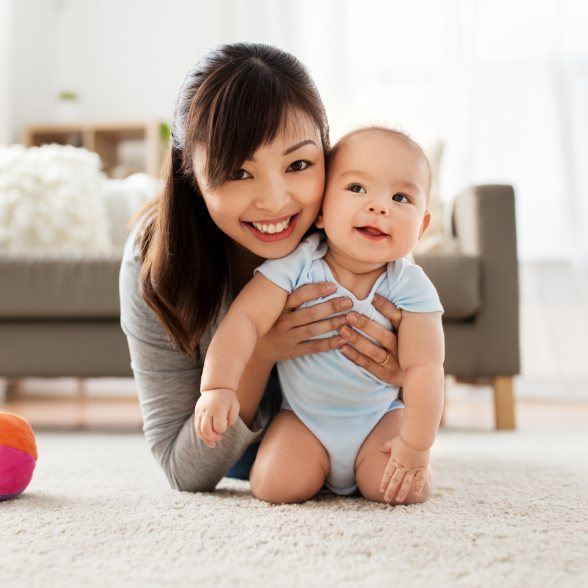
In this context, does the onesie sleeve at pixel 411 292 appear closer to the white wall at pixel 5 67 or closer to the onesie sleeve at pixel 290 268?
the onesie sleeve at pixel 290 268

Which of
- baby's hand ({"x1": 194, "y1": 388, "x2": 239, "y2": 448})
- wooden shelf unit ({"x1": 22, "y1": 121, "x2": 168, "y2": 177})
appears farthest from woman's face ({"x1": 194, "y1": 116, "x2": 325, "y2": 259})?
wooden shelf unit ({"x1": 22, "y1": 121, "x2": 168, "y2": 177})

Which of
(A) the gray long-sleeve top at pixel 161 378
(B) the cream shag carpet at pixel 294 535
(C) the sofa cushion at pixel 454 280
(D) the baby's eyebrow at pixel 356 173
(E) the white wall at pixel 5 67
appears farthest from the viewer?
(E) the white wall at pixel 5 67

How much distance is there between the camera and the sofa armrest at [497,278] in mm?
2041

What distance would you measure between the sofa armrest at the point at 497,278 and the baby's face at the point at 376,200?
1.04 metres

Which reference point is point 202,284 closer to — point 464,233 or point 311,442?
point 311,442

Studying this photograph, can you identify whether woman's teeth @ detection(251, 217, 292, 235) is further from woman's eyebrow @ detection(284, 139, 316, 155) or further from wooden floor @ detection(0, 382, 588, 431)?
wooden floor @ detection(0, 382, 588, 431)

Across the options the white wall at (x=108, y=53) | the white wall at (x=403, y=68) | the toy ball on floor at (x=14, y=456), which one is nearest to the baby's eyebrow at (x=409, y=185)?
the toy ball on floor at (x=14, y=456)

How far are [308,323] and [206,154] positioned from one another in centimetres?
27

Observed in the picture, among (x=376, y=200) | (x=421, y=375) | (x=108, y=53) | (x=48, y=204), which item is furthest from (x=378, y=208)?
(x=108, y=53)

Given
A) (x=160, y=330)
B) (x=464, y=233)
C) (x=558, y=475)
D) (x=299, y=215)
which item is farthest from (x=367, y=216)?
(x=464, y=233)

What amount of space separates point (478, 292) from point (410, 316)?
1.03m

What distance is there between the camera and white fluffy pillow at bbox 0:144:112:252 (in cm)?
223

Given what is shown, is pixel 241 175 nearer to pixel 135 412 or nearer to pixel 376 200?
pixel 376 200

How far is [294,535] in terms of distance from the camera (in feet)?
2.92
